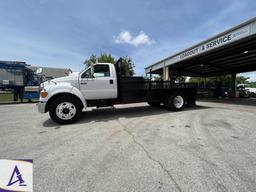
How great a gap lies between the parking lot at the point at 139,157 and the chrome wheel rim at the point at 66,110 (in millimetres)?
733

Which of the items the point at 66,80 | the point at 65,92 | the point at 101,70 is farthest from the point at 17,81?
the point at 101,70

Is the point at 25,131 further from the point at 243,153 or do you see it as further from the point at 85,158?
the point at 243,153

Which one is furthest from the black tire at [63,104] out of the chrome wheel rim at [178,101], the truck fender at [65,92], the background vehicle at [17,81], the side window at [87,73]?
the background vehicle at [17,81]

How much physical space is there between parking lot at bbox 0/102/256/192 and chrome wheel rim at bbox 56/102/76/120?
0.73 metres

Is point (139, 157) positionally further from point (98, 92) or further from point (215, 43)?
point (215, 43)

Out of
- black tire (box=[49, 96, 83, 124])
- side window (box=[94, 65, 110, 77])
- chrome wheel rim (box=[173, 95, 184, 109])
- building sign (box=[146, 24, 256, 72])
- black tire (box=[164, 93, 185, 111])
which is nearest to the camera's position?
black tire (box=[49, 96, 83, 124])

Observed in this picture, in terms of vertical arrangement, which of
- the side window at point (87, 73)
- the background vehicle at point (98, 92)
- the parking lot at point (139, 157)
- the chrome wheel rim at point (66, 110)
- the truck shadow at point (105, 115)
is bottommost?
the parking lot at point (139, 157)

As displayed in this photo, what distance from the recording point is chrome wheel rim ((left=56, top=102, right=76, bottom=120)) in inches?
195

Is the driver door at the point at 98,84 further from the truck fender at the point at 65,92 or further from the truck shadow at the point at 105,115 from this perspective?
the truck shadow at the point at 105,115

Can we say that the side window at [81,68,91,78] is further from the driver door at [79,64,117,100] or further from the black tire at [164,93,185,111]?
the black tire at [164,93,185,111]

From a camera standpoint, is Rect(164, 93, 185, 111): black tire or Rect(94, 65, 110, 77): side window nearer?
Rect(94, 65, 110, 77): side window

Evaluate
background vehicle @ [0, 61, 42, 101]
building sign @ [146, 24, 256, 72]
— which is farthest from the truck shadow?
background vehicle @ [0, 61, 42, 101]

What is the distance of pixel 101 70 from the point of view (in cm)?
570

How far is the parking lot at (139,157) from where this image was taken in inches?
74.8
